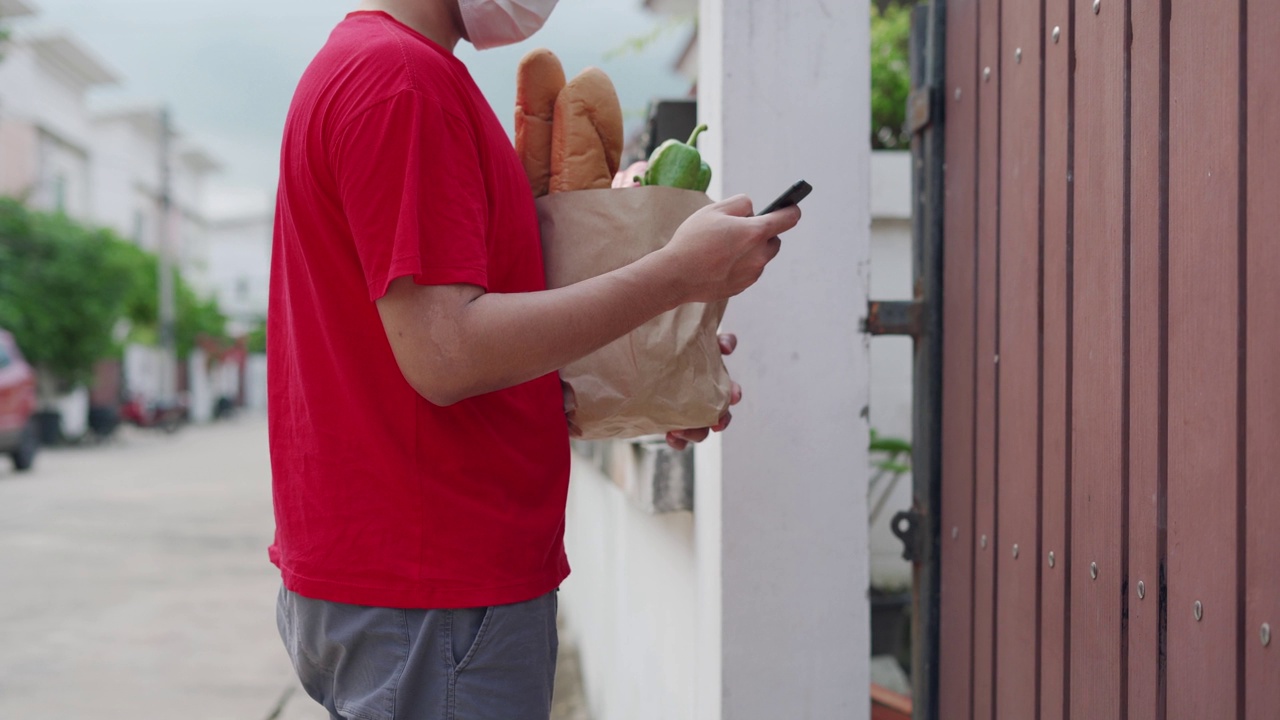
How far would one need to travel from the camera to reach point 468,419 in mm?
1312

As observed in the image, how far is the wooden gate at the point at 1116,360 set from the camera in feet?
3.69

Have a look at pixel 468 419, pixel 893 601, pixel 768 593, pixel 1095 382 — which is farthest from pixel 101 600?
pixel 1095 382

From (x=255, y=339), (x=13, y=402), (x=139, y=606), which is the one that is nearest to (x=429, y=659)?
(x=139, y=606)

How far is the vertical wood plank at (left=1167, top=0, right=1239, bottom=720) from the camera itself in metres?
1.15

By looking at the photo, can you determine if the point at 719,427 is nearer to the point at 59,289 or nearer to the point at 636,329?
the point at 636,329

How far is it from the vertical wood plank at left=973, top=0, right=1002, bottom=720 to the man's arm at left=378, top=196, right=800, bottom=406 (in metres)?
0.72

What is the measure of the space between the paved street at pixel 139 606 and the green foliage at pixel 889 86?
372cm

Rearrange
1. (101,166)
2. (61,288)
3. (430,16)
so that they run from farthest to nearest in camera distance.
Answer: (101,166) → (61,288) → (430,16)

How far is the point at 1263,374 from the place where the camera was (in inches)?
43.2

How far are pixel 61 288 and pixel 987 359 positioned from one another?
2188cm

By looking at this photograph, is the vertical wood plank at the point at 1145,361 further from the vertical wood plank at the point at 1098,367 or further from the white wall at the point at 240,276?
the white wall at the point at 240,276

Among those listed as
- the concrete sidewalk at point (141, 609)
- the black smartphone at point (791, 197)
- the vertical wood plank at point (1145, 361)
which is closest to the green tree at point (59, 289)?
the concrete sidewalk at point (141, 609)

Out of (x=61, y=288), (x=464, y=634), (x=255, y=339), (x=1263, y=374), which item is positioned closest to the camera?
(x=1263, y=374)

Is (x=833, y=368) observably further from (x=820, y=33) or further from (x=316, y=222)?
(x=316, y=222)
